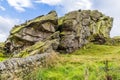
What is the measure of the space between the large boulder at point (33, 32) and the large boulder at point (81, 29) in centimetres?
211

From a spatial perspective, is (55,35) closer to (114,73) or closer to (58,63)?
(58,63)

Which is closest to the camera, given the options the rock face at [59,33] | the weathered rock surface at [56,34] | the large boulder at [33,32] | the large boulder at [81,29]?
the weathered rock surface at [56,34]

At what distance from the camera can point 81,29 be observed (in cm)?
6375

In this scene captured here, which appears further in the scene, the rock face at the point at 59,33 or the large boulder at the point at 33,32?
the large boulder at the point at 33,32

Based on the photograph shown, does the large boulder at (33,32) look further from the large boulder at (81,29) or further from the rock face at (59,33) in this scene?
the large boulder at (81,29)

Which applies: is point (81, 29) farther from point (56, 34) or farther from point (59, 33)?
point (56, 34)

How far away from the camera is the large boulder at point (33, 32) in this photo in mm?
62531

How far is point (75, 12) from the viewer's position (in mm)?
64812

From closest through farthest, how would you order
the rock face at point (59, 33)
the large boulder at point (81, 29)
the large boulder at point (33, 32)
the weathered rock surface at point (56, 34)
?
the weathered rock surface at point (56, 34)
the rock face at point (59, 33)
the large boulder at point (81, 29)
the large boulder at point (33, 32)

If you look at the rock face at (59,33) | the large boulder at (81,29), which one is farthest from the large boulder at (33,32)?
the large boulder at (81,29)

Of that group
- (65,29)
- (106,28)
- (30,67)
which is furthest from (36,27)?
(30,67)

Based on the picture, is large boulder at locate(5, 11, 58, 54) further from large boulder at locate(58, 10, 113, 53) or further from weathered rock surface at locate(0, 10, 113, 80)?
large boulder at locate(58, 10, 113, 53)

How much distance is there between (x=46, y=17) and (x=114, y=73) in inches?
1798

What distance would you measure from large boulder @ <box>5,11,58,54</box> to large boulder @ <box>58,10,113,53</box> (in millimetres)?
2111
